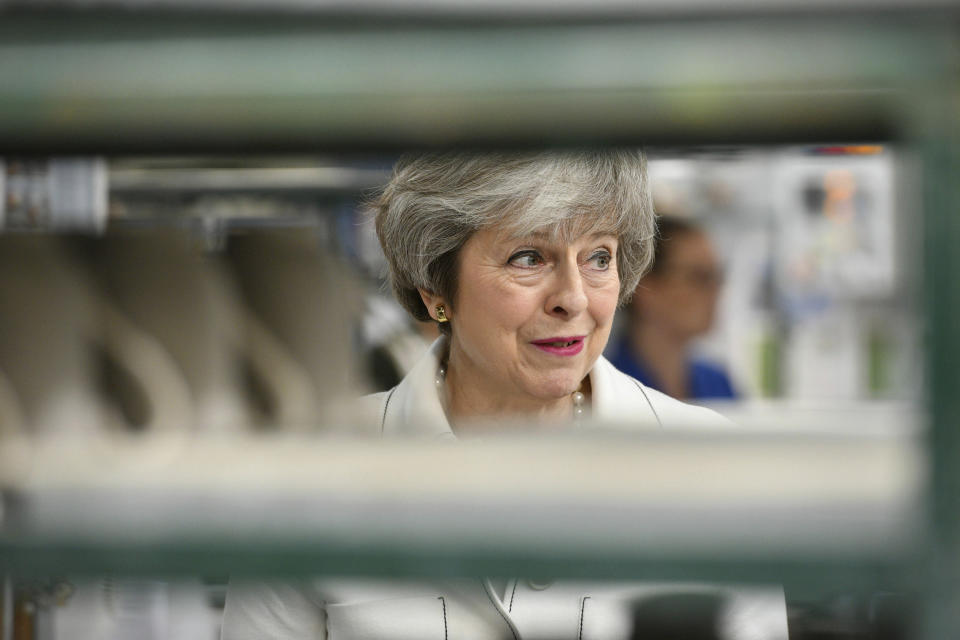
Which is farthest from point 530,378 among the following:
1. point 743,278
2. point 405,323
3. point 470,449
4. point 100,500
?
point 743,278

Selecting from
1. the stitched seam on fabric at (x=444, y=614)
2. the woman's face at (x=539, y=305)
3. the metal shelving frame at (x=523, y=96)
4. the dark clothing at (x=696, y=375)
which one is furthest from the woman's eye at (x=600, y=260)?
the dark clothing at (x=696, y=375)

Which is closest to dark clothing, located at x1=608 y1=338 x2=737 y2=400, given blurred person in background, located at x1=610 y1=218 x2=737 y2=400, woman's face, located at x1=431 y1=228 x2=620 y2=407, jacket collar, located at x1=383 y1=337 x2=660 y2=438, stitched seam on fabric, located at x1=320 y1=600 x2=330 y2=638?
blurred person in background, located at x1=610 y1=218 x2=737 y2=400

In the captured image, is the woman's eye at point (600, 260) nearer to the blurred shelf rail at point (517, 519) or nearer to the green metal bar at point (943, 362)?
the blurred shelf rail at point (517, 519)

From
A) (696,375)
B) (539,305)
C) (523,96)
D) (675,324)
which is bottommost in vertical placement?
(523,96)

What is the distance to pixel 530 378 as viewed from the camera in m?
1.45

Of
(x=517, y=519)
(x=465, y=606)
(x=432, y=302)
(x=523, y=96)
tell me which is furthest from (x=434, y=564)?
(x=432, y=302)

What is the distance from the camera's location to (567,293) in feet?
4.66

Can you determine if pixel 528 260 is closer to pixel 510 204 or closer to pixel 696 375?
pixel 510 204

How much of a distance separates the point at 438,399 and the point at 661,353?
1.56 m

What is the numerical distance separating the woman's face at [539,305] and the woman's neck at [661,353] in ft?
4.71

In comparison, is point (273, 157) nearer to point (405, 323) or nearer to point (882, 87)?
point (882, 87)

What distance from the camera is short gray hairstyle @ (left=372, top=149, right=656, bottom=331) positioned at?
141 centimetres

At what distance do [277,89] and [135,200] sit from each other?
2026 millimetres

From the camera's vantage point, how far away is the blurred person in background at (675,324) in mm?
2891
